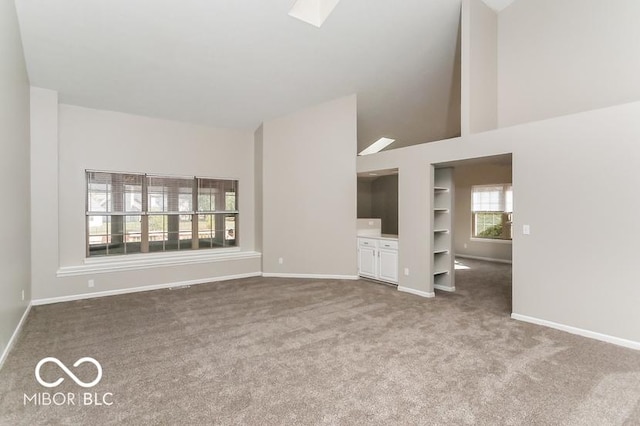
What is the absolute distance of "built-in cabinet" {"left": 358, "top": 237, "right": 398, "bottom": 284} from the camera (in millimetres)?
5266

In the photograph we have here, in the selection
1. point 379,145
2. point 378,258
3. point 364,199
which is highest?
point 379,145

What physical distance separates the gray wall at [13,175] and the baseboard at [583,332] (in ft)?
16.8

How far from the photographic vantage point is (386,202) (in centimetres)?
1007

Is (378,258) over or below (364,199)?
below

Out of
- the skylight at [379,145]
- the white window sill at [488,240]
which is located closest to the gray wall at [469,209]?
the white window sill at [488,240]

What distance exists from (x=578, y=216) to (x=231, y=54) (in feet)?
14.9

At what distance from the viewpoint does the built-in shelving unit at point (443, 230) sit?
203 inches

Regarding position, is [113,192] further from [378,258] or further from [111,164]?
[378,258]

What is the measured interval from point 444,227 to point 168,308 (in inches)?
169

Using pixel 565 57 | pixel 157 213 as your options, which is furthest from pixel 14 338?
pixel 565 57

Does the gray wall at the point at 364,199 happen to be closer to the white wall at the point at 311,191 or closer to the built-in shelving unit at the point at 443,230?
the white wall at the point at 311,191

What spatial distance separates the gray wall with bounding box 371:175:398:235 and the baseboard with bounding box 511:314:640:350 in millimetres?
6092

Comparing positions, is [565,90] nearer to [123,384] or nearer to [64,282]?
[123,384]

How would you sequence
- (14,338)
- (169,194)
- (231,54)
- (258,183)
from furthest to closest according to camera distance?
(258,183)
(169,194)
(231,54)
(14,338)
